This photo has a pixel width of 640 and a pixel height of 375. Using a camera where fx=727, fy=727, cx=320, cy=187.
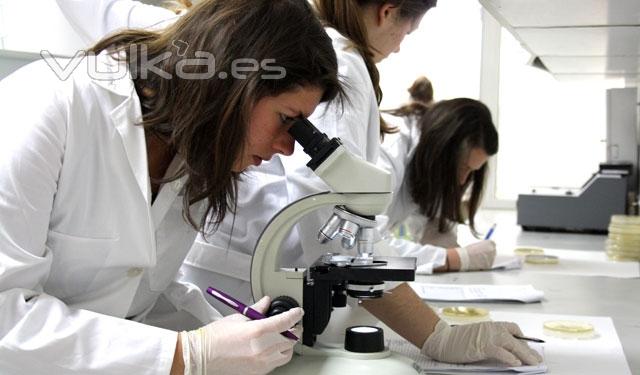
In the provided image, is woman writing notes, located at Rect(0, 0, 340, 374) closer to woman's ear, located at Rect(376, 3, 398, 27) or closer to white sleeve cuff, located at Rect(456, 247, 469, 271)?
woman's ear, located at Rect(376, 3, 398, 27)

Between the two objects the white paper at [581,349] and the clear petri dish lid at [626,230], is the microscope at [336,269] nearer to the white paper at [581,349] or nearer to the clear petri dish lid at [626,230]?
the white paper at [581,349]

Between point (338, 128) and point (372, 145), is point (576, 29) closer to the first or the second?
point (372, 145)

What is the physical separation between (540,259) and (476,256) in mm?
344

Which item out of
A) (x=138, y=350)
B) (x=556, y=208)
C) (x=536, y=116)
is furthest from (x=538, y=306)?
(x=536, y=116)

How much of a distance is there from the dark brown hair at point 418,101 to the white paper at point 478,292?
2.65 ft

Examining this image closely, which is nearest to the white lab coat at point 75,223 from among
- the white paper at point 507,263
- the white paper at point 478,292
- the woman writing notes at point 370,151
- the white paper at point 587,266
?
the woman writing notes at point 370,151

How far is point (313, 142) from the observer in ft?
3.74

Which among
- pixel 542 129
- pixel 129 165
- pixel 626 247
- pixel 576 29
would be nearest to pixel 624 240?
pixel 626 247

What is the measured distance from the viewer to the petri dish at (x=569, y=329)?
5.38 ft

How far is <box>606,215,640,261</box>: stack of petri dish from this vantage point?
2863 mm

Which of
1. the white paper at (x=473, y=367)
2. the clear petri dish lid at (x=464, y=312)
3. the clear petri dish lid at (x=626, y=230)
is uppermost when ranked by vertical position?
the clear petri dish lid at (x=626, y=230)

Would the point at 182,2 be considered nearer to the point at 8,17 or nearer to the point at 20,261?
the point at 8,17

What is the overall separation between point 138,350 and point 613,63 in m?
2.21

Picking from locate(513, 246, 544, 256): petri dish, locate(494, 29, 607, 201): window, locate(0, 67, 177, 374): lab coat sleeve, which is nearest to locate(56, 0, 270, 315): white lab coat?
locate(0, 67, 177, 374): lab coat sleeve
